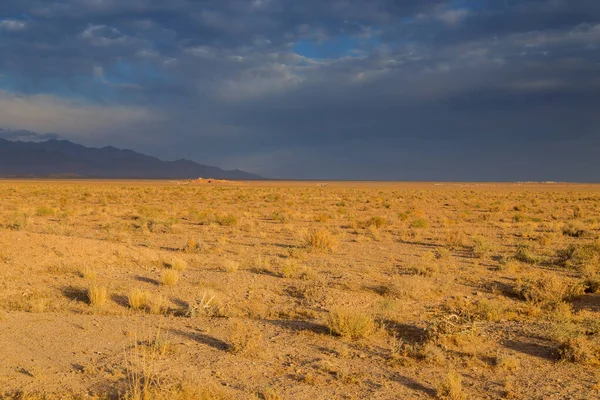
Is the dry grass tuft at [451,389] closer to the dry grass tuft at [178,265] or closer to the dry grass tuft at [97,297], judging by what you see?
the dry grass tuft at [97,297]

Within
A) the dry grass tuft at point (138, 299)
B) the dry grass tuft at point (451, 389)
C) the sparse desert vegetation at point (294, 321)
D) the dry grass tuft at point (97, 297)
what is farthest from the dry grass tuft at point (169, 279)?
the dry grass tuft at point (451, 389)

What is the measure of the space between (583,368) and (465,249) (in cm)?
1185

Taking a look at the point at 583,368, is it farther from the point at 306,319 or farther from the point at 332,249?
the point at 332,249

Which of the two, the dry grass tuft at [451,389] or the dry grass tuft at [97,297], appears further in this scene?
the dry grass tuft at [97,297]

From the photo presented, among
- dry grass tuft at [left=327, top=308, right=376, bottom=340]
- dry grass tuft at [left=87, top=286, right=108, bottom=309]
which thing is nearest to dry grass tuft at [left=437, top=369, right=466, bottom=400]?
dry grass tuft at [left=327, top=308, right=376, bottom=340]

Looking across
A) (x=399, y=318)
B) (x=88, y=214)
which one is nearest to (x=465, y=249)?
(x=399, y=318)

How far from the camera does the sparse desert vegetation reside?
6.55 metres

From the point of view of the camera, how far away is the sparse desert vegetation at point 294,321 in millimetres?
6551

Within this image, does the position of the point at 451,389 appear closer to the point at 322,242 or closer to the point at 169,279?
the point at 169,279

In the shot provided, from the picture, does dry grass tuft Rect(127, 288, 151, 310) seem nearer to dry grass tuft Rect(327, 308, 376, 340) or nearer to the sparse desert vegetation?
the sparse desert vegetation

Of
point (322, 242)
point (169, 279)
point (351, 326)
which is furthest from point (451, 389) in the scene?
point (322, 242)

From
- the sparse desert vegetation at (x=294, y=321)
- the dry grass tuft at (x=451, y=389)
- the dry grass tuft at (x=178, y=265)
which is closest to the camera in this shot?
the dry grass tuft at (x=451, y=389)

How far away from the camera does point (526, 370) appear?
7195mm

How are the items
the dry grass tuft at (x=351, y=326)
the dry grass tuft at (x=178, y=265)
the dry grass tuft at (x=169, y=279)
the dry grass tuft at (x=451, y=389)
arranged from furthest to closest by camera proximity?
the dry grass tuft at (x=178, y=265) < the dry grass tuft at (x=169, y=279) < the dry grass tuft at (x=351, y=326) < the dry grass tuft at (x=451, y=389)
